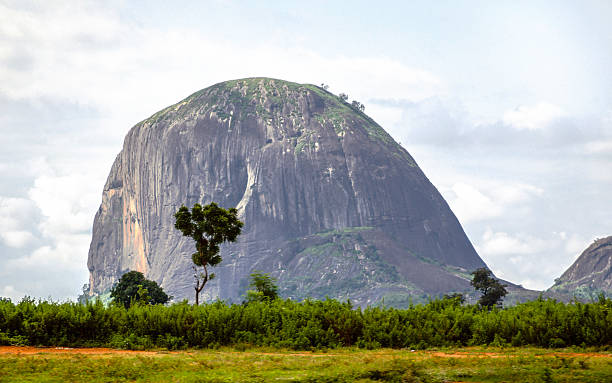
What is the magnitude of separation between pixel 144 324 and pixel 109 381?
Result: 24.5ft

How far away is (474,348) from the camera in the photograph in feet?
68.2

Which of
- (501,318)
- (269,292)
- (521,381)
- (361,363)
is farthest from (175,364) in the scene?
(269,292)

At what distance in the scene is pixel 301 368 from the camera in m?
16.3

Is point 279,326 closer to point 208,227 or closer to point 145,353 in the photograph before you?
point 145,353

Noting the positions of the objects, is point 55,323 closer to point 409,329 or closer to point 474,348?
point 409,329

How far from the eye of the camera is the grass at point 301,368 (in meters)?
15.0

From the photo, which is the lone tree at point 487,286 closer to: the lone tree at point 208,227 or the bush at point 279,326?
the lone tree at point 208,227

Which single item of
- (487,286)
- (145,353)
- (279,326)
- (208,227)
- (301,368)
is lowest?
(301,368)

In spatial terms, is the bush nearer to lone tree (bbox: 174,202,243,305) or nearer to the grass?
the grass

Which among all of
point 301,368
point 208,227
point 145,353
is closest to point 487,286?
point 208,227

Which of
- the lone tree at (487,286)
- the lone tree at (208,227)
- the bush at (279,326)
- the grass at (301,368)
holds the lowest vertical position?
the grass at (301,368)

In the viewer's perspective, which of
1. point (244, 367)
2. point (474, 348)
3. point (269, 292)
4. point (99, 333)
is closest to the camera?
point (244, 367)

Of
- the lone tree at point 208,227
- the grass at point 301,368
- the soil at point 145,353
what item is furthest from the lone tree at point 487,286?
the grass at point 301,368

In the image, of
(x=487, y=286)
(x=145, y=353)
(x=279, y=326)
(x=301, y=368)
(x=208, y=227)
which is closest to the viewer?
(x=301, y=368)
